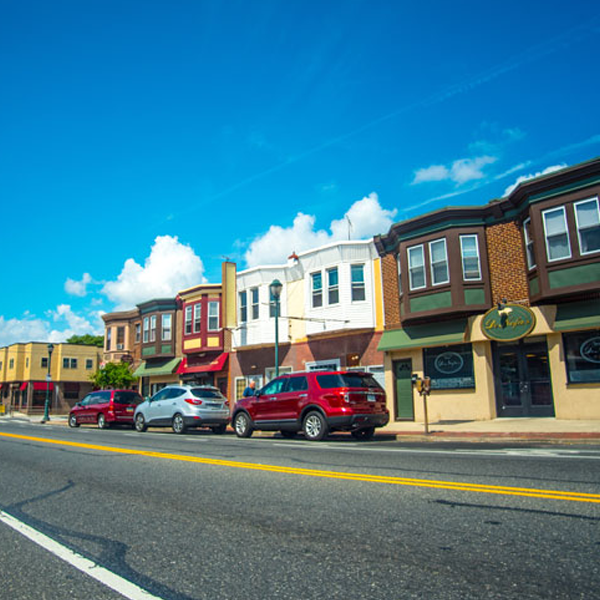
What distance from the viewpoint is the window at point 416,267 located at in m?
20.9

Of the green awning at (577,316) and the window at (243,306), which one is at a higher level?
the window at (243,306)

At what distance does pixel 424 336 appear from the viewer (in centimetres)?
2070

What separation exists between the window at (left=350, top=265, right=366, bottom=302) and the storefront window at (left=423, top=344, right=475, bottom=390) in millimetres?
4428

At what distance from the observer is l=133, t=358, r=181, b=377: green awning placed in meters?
35.0

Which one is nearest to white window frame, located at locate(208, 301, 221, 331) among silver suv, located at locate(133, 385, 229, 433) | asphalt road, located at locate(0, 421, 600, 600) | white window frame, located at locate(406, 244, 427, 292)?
silver suv, located at locate(133, 385, 229, 433)

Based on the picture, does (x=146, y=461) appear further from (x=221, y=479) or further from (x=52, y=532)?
(x=52, y=532)

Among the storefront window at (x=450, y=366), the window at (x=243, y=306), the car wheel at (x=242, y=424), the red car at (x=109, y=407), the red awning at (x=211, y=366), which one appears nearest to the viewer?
the car wheel at (x=242, y=424)

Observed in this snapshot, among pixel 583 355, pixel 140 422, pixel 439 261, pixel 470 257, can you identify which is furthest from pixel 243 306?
pixel 583 355

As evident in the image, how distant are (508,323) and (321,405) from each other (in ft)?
27.2

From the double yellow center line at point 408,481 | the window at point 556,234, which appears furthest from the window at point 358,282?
the double yellow center line at point 408,481

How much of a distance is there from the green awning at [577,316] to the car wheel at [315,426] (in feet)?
28.3

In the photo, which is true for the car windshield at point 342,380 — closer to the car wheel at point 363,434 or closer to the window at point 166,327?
the car wheel at point 363,434

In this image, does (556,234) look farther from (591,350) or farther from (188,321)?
(188,321)

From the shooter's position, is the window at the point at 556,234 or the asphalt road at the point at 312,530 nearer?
the asphalt road at the point at 312,530
